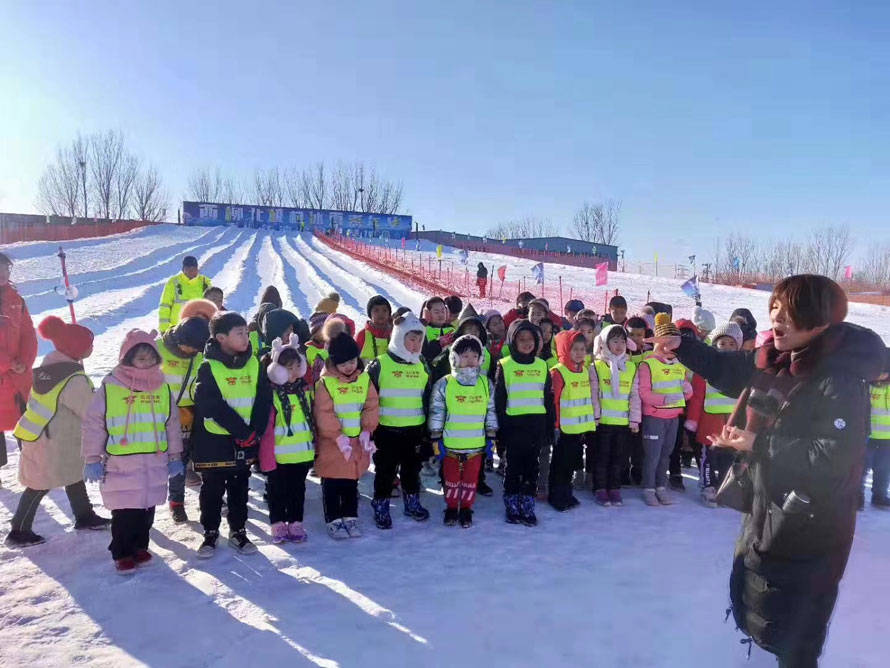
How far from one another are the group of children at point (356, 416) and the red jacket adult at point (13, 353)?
50.0 inches

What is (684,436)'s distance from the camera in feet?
18.5

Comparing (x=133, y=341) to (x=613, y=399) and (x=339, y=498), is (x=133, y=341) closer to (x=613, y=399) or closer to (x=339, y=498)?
(x=339, y=498)

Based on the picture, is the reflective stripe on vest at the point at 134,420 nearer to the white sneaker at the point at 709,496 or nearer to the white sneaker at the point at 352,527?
the white sneaker at the point at 352,527

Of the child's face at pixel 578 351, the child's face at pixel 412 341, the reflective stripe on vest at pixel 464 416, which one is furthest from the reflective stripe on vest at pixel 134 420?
the child's face at pixel 578 351

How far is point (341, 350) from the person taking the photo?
4285 millimetres

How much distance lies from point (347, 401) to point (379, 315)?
5.72 ft

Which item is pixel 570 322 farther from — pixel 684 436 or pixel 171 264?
pixel 171 264

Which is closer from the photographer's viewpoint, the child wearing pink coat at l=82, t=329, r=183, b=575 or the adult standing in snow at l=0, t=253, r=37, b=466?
the child wearing pink coat at l=82, t=329, r=183, b=575

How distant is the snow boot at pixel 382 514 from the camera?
446 centimetres

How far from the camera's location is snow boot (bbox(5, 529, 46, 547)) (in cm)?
391

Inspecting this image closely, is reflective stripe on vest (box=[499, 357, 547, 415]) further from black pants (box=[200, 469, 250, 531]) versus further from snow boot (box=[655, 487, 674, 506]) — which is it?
black pants (box=[200, 469, 250, 531])

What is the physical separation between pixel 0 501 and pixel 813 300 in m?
5.79

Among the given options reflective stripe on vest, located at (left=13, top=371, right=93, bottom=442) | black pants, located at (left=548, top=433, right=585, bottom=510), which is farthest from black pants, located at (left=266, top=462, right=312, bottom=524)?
black pants, located at (left=548, top=433, right=585, bottom=510)

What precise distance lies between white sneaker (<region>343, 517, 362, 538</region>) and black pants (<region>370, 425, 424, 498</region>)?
Result: 288 mm
